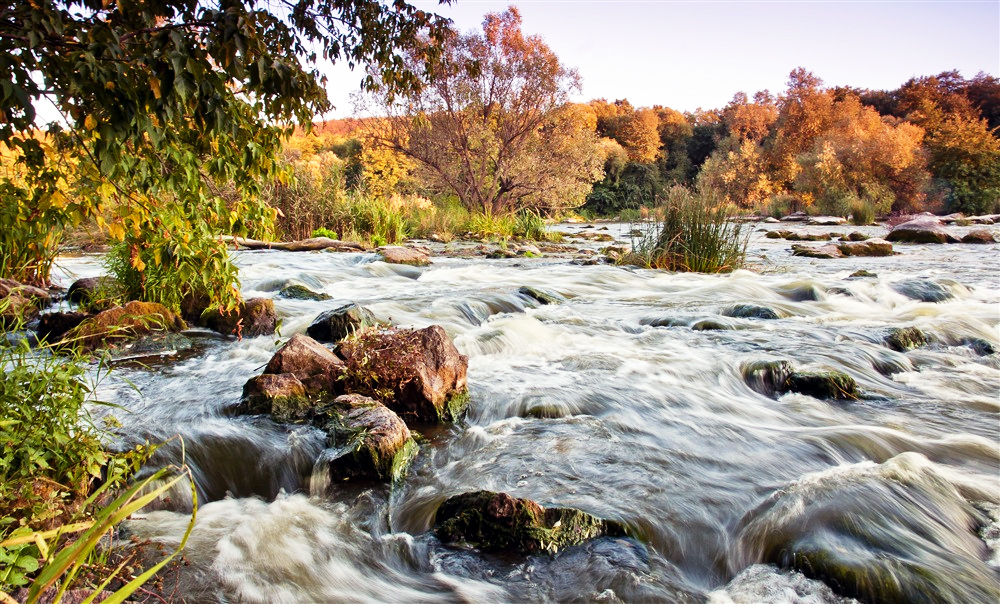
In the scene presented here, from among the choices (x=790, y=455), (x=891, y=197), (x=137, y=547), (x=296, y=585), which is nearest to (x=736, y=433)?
(x=790, y=455)

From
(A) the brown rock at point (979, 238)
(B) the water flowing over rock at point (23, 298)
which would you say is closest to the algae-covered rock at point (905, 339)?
(B) the water flowing over rock at point (23, 298)

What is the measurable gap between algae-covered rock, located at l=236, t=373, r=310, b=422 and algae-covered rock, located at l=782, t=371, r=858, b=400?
11.0 ft

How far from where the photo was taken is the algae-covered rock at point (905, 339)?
5383mm

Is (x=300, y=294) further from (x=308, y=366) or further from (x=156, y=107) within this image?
(x=156, y=107)

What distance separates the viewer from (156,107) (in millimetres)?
2129

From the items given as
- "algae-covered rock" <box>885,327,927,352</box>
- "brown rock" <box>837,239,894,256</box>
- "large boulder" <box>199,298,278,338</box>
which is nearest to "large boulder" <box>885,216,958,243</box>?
"brown rock" <box>837,239,894,256</box>

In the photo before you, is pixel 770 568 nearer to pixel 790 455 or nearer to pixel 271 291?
pixel 790 455

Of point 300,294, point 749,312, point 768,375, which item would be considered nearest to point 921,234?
point 749,312

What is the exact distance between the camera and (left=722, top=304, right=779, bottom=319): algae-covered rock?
6.66m

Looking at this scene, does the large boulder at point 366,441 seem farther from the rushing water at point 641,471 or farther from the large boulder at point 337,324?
the large boulder at point 337,324

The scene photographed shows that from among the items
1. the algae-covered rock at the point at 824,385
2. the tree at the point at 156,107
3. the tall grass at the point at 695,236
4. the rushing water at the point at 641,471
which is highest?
the tree at the point at 156,107

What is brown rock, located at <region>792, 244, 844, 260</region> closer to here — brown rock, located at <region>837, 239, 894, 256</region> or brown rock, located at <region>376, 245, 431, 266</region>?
brown rock, located at <region>837, 239, 894, 256</region>

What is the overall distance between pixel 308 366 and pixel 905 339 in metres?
5.18

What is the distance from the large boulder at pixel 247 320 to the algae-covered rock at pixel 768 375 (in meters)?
4.02
